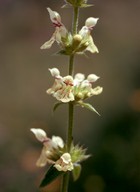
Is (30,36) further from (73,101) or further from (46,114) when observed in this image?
(73,101)

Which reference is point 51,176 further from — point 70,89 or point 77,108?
point 77,108

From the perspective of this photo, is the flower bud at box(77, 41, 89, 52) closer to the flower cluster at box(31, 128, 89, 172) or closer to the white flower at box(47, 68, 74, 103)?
the white flower at box(47, 68, 74, 103)

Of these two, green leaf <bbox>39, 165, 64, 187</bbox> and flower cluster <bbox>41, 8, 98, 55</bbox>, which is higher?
flower cluster <bbox>41, 8, 98, 55</bbox>

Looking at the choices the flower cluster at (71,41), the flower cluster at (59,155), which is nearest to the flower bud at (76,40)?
the flower cluster at (71,41)

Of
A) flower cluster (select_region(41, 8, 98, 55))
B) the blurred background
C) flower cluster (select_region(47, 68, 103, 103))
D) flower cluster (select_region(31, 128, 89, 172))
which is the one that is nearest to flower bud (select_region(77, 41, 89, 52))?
flower cluster (select_region(41, 8, 98, 55))

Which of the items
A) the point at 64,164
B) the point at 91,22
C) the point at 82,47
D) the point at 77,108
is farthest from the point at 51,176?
the point at 77,108

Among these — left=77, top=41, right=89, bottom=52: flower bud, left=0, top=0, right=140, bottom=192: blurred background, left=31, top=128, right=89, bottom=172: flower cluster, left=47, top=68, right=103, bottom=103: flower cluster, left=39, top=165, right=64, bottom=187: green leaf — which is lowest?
left=0, top=0, right=140, bottom=192: blurred background
